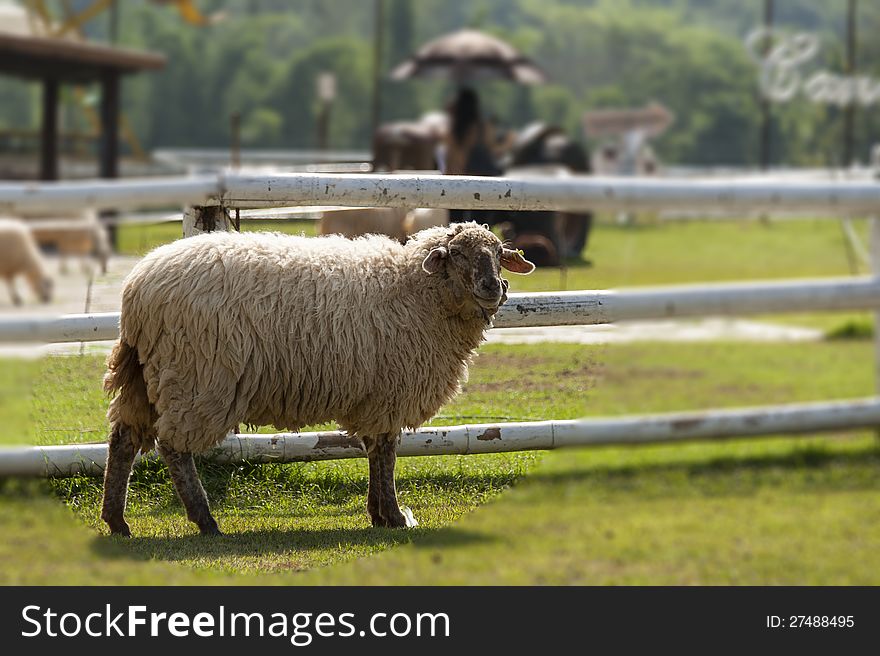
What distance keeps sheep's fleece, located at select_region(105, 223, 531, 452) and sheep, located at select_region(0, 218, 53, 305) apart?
35 cm

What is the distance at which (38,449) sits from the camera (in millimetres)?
3682

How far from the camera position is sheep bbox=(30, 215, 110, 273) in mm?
4875

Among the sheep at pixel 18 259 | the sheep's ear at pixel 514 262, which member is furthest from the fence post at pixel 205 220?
the sheep's ear at pixel 514 262

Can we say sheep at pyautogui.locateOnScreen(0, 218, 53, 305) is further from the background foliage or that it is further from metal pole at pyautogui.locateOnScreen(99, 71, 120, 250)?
the background foliage

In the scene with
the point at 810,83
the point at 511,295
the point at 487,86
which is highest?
the point at 487,86

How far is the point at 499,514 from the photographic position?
3.75 meters

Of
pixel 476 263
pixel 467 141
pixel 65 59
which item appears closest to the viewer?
pixel 476 263

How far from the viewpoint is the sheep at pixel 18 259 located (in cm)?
363

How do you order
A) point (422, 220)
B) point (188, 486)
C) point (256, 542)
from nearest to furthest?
1. point (256, 542)
2. point (188, 486)
3. point (422, 220)

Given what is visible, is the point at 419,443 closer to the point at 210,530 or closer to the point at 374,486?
the point at 374,486

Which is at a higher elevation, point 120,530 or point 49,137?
point 49,137

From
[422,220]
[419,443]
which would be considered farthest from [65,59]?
[419,443]

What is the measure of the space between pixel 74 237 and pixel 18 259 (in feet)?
10.6

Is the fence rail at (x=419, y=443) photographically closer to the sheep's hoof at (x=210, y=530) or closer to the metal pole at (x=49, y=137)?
the sheep's hoof at (x=210, y=530)
